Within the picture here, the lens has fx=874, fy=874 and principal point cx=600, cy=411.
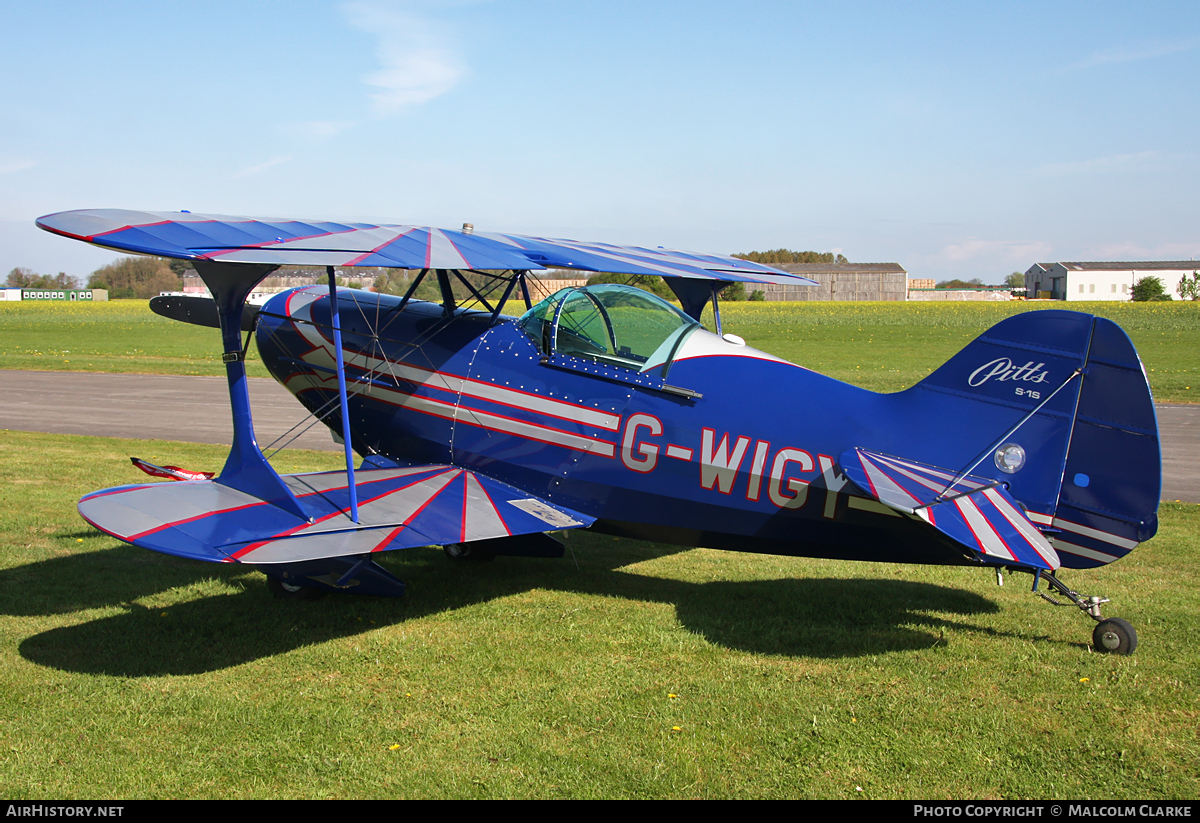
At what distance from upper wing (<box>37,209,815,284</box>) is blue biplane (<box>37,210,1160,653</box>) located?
2 centimetres

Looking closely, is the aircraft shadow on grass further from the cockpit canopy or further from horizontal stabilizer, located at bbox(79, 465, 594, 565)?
the cockpit canopy

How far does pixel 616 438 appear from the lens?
5.97m

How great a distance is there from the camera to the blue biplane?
15.8ft

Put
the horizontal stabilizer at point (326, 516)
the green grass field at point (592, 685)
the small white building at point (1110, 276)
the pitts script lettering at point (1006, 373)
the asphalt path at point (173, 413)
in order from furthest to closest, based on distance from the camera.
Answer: the small white building at point (1110, 276), the asphalt path at point (173, 413), the pitts script lettering at point (1006, 373), the horizontal stabilizer at point (326, 516), the green grass field at point (592, 685)

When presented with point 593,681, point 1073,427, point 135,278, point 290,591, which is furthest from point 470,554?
point 135,278

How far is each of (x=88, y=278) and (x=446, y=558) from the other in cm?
12316

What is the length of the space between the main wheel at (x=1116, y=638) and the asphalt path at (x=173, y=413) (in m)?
5.82

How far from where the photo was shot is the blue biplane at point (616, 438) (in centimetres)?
482

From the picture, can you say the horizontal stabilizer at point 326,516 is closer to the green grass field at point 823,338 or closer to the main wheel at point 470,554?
the main wheel at point 470,554

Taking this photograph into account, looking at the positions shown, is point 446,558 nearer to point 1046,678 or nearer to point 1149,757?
point 1046,678

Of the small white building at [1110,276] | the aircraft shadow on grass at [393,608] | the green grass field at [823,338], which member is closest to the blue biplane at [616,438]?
the aircraft shadow on grass at [393,608]

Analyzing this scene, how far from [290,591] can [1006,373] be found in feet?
16.2

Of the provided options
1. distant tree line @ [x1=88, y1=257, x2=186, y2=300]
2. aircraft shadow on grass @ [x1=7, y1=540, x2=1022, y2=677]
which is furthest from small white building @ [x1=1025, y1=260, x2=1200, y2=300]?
aircraft shadow on grass @ [x1=7, y1=540, x2=1022, y2=677]

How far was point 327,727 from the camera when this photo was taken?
4.38 meters
